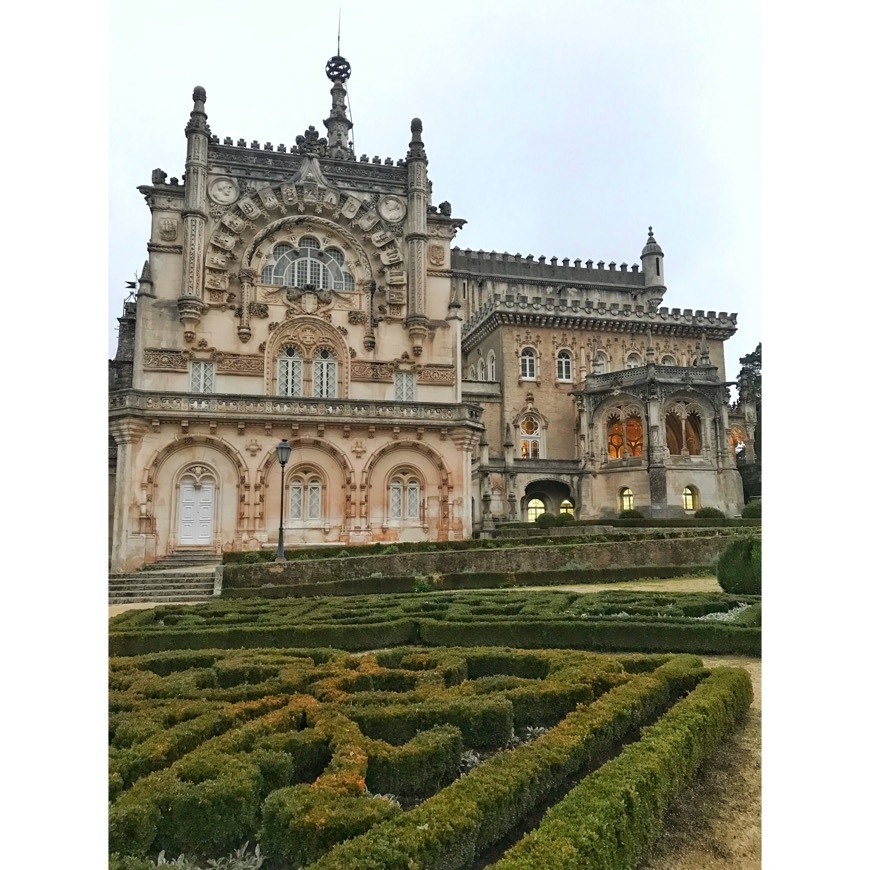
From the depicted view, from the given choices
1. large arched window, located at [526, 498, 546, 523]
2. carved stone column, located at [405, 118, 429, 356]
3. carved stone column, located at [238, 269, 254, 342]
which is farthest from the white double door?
large arched window, located at [526, 498, 546, 523]

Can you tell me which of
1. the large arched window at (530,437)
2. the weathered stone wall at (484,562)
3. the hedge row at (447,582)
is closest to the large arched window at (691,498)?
the large arched window at (530,437)

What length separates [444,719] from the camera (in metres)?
4.96

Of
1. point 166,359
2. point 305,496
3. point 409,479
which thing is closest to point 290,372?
point 166,359

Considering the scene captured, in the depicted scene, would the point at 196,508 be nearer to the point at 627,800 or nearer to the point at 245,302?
the point at 245,302

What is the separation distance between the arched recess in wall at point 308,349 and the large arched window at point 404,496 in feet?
14.2

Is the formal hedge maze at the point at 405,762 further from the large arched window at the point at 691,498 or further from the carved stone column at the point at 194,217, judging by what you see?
the large arched window at the point at 691,498

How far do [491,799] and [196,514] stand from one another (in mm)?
24046

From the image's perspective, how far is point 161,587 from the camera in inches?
747

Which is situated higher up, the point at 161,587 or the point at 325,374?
the point at 325,374

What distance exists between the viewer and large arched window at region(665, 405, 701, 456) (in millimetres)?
39906

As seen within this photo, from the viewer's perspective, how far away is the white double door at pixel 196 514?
25.5 metres
